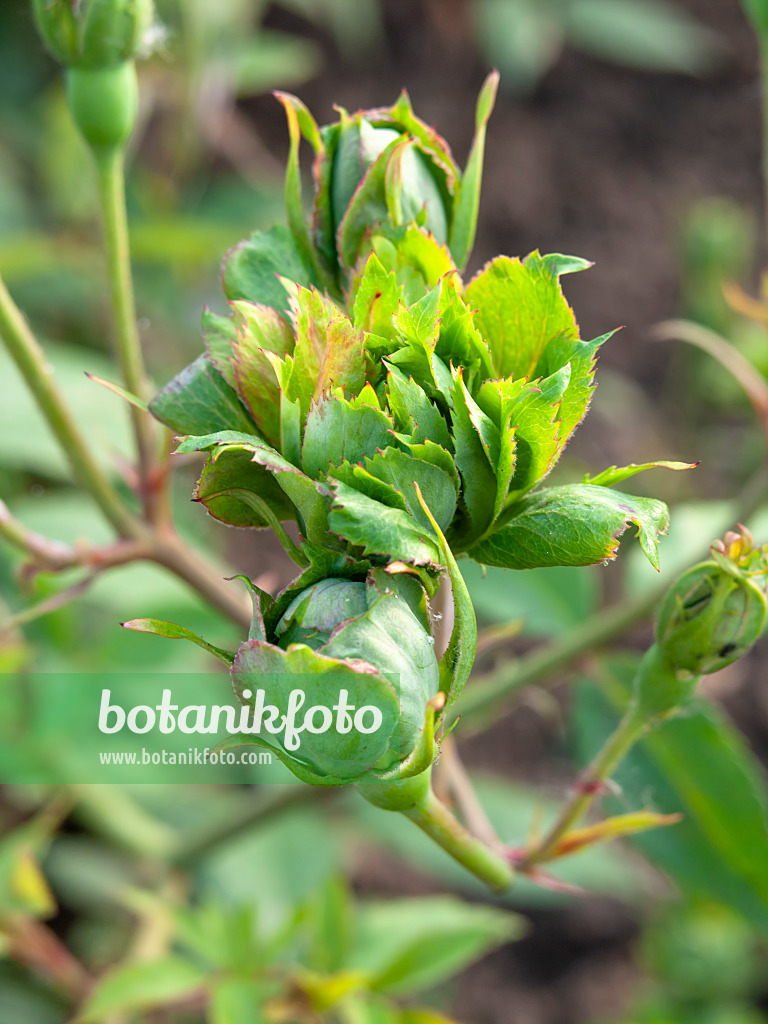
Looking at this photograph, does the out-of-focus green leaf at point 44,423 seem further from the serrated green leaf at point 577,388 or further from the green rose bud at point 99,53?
the serrated green leaf at point 577,388

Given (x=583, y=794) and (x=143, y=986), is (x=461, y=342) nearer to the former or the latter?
(x=583, y=794)

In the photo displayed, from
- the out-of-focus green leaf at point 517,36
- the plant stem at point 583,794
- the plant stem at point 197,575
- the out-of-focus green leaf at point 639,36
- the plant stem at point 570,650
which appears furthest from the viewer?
the out-of-focus green leaf at point 639,36

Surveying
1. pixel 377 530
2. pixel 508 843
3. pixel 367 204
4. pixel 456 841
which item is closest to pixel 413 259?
pixel 367 204

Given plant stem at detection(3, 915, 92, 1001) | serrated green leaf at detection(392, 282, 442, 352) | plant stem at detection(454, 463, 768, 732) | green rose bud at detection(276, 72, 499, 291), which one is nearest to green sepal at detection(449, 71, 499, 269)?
green rose bud at detection(276, 72, 499, 291)

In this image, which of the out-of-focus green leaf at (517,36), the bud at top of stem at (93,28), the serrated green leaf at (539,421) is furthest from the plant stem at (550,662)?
the out-of-focus green leaf at (517,36)

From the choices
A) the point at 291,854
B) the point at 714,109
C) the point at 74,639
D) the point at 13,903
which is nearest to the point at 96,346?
the point at 74,639
